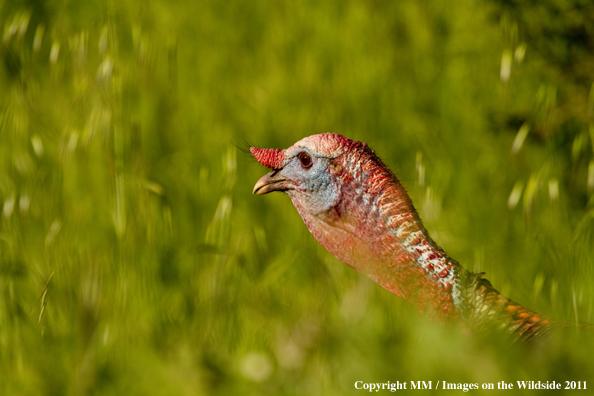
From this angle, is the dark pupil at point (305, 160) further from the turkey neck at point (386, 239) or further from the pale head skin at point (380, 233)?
the turkey neck at point (386, 239)

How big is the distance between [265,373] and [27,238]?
1487mm

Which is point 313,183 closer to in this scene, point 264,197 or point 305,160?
point 305,160

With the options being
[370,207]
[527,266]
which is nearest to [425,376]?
[370,207]

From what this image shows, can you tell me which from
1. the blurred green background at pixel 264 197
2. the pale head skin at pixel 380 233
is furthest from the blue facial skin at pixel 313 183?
the blurred green background at pixel 264 197

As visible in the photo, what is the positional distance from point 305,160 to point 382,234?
0.45 m

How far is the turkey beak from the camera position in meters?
2.46

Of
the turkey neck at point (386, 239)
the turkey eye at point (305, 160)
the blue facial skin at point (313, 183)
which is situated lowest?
the turkey neck at point (386, 239)

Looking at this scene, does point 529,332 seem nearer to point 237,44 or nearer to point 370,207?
point 370,207

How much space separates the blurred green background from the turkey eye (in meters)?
0.29

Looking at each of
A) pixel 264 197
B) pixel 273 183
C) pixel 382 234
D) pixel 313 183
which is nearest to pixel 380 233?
pixel 382 234

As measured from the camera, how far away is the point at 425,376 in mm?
1361

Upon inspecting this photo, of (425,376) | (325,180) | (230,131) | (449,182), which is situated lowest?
(425,376)

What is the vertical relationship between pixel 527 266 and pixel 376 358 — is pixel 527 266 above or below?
above

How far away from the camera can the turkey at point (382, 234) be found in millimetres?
1958
